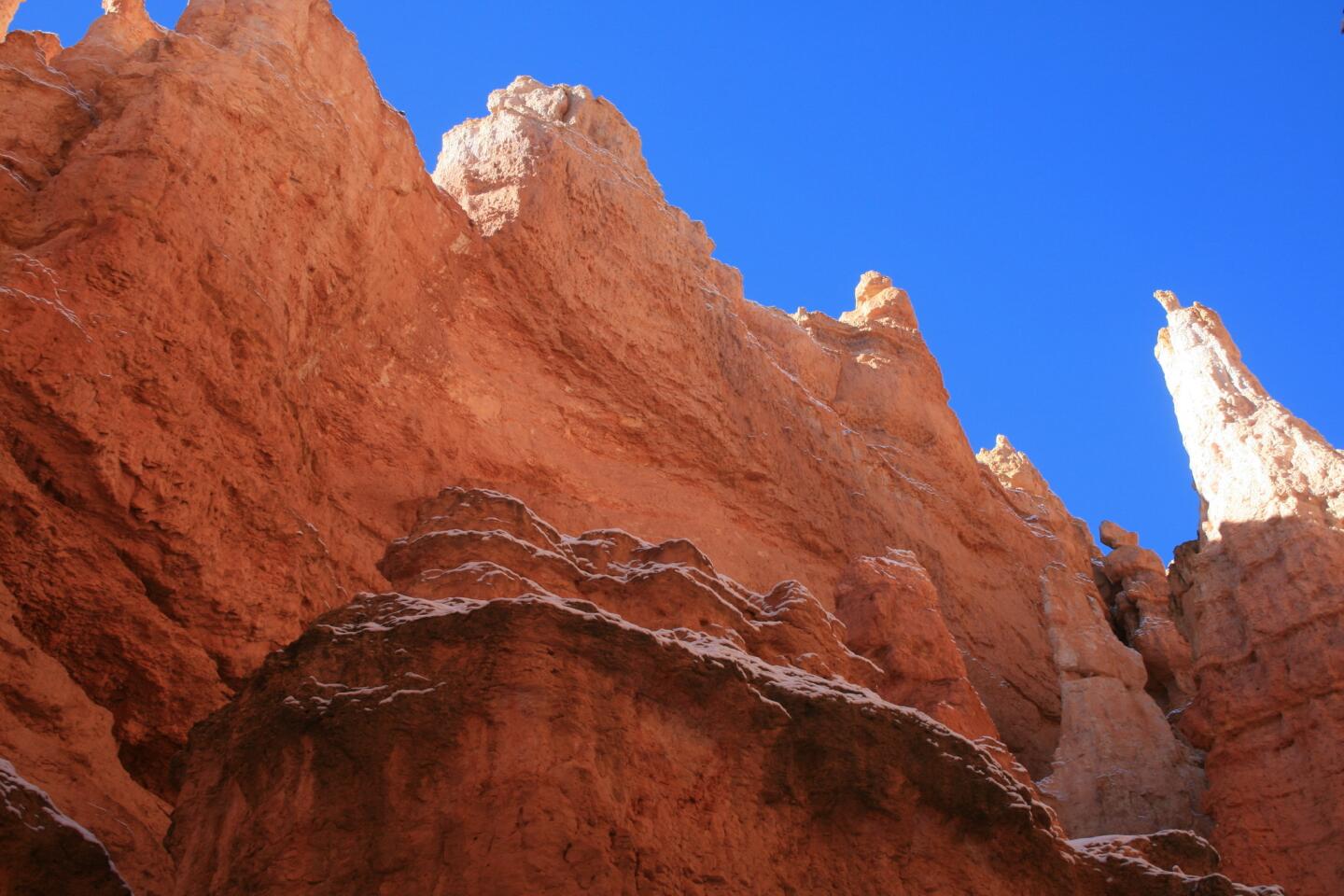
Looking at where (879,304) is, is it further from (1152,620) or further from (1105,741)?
(1105,741)

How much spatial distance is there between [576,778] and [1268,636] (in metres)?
18.6

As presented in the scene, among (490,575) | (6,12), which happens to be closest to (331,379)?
(490,575)

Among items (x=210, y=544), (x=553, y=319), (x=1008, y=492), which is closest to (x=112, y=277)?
(x=210, y=544)

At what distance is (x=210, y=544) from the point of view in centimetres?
1198

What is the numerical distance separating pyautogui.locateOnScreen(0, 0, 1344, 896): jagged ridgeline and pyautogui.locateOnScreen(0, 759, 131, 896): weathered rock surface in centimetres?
3

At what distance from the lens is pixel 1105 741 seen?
2334cm

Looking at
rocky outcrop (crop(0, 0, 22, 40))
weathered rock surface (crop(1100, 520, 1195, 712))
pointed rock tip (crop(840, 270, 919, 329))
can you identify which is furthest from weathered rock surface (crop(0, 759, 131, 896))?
pointed rock tip (crop(840, 270, 919, 329))

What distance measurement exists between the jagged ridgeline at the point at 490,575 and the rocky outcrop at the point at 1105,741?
9 centimetres

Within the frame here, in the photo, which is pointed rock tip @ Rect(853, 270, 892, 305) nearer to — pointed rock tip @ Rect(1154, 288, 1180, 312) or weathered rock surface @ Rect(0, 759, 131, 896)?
pointed rock tip @ Rect(1154, 288, 1180, 312)

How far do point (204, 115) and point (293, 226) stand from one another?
156 centimetres

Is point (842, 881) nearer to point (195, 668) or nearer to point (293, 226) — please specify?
point (195, 668)

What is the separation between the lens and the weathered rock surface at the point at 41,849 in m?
8.90

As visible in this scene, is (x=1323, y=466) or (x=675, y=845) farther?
(x=1323, y=466)

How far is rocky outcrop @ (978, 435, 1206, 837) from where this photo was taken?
22391 millimetres
